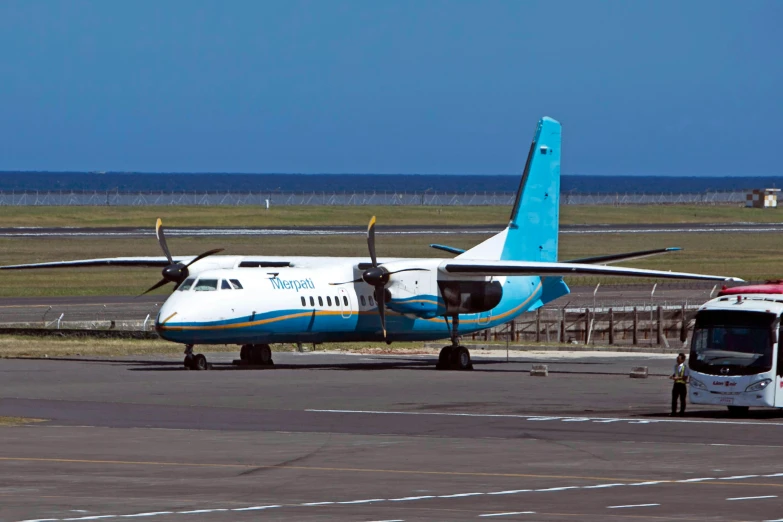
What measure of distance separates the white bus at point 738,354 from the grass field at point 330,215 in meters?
90.6

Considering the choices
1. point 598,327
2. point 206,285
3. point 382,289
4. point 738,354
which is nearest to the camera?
point 738,354

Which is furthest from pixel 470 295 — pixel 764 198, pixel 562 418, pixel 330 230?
pixel 764 198

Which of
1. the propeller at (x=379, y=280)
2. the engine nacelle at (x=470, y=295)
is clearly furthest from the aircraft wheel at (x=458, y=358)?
the propeller at (x=379, y=280)

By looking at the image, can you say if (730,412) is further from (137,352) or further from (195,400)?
(137,352)

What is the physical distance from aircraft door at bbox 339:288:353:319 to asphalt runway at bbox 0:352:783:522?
258cm

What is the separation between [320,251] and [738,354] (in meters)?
63.7

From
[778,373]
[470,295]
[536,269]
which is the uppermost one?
[536,269]

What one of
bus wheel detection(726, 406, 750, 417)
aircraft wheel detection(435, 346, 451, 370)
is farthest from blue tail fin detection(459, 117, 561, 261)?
bus wheel detection(726, 406, 750, 417)

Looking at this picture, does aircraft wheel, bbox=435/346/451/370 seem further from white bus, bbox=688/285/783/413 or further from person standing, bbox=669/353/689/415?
white bus, bbox=688/285/783/413

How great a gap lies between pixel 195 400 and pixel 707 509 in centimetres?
1509

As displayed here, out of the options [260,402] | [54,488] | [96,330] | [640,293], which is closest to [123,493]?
[54,488]

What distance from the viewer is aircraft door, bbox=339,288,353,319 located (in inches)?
1432

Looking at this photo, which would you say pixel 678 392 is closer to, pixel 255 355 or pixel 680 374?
pixel 680 374

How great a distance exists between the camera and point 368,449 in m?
19.6
